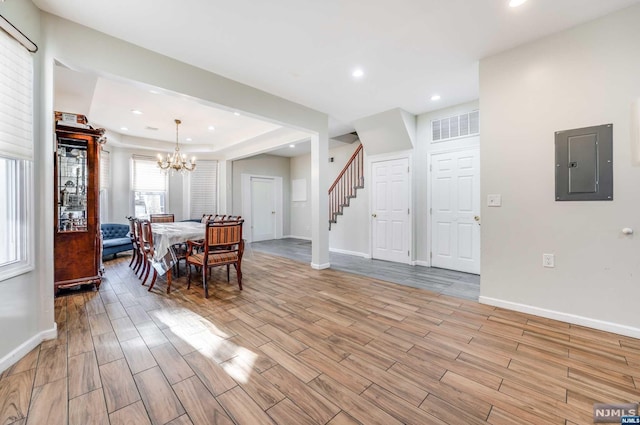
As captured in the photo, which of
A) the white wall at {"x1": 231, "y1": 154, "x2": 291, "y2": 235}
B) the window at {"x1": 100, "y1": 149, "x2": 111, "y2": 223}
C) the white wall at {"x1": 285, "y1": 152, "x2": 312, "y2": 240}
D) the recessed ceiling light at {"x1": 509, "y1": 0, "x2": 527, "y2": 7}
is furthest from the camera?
the white wall at {"x1": 285, "y1": 152, "x2": 312, "y2": 240}

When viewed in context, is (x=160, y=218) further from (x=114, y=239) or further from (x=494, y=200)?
(x=494, y=200)

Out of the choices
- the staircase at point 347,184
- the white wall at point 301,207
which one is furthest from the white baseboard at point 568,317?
the white wall at point 301,207

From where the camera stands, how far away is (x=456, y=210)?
432cm

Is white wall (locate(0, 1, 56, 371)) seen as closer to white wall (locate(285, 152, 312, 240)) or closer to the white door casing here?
the white door casing

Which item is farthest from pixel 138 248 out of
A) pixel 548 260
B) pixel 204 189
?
pixel 548 260

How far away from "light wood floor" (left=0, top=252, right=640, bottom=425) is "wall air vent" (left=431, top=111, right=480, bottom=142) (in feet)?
9.07

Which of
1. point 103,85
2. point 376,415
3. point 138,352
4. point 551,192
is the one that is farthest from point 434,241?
point 103,85

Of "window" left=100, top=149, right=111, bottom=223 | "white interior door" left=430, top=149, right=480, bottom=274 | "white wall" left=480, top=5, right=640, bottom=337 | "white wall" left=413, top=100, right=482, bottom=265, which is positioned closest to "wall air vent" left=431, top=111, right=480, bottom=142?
"white wall" left=413, top=100, right=482, bottom=265

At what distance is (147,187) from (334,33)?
6.30m

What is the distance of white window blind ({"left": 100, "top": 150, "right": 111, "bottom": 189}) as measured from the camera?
19.0 feet

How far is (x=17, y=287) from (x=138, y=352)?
1.01 m

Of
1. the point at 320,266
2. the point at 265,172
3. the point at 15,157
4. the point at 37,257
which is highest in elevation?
the point at 265,172

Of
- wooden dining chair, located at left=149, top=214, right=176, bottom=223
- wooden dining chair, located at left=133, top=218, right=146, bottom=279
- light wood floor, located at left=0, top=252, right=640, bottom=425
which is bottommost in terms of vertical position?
light wood floor, located at left=0, top=252, right=640, bottom=425

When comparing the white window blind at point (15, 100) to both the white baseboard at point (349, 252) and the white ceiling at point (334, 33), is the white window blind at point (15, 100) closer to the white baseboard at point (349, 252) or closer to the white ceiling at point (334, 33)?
the white ceiling at point (334, 33)
